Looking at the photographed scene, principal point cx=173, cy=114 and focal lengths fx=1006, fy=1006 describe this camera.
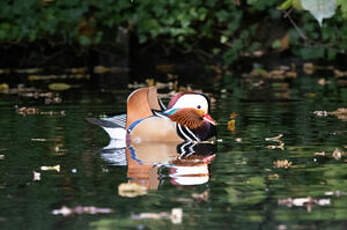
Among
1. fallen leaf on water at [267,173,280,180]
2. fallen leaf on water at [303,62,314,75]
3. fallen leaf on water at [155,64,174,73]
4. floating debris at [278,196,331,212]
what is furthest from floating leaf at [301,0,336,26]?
fallen leaf on water at [155,64,174,73]

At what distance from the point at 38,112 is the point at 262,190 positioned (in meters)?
5.87

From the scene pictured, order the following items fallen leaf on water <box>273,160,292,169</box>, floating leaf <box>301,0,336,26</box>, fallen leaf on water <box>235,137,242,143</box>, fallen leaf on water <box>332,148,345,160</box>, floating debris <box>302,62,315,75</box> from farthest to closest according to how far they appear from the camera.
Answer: floating debris <box>302,62,315,75</box> < fallen leaf on water <box>235,137,242,143</box> < fallen leaf on water <box>332,148,345,160</box> < fallen leaf on water <box>273,160,292,169</box> < floating leaf <box>301,0,336,26</box>

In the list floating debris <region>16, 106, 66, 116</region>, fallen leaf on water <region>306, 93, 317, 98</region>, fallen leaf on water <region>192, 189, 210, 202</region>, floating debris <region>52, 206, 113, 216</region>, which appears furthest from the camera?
fallen leaf on water <region>306, 93, 317, 98</region>

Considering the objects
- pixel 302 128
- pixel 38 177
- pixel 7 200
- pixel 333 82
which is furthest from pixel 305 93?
pixel 7 200

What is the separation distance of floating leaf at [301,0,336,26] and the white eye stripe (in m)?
4.80

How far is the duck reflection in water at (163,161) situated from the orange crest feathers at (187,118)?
183 millimetres

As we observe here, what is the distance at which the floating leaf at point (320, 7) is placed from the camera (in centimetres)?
453

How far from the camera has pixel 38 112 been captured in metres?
12.3

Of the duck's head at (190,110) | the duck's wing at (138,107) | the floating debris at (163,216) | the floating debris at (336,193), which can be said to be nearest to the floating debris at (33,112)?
the duck's wing at (138,107)

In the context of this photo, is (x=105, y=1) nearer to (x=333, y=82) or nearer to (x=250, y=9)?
(x=250, y=9)

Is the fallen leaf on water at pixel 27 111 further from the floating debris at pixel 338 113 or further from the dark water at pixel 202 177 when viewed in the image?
the floating debris at pixel 338 113

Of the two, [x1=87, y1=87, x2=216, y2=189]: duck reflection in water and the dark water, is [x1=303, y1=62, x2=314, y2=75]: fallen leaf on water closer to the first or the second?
the dark water

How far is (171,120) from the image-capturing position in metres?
9.31

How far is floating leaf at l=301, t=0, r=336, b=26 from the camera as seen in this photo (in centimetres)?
453
